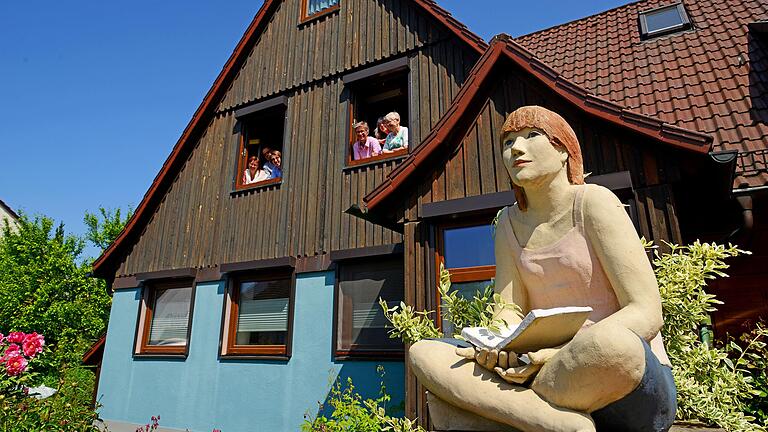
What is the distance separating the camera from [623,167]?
15.7 ft

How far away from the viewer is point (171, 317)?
9773 millimetres

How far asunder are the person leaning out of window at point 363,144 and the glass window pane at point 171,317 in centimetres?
436

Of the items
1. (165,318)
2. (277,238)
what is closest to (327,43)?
(277,238)

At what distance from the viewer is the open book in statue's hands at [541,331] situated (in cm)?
186

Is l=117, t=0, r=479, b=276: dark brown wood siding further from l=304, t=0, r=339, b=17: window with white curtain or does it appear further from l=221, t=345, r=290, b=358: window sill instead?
l=221, t=345, r=290, b=358: window sill

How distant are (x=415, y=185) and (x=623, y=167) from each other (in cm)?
215

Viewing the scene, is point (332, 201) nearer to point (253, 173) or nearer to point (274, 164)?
point (274, 164)

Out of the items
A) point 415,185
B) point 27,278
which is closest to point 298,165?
point 415,185

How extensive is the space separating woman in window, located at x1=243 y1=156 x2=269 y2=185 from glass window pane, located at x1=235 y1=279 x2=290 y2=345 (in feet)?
6.84

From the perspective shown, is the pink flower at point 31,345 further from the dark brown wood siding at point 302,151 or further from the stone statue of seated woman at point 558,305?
the stone statue of seated woman at point 558,305

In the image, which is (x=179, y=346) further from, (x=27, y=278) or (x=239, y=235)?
(x=27, y=278)

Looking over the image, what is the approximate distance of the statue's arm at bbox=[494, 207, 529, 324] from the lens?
2.58 meters

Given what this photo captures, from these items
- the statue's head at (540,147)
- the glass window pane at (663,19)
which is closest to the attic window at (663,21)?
the glass window pane at (663,19)

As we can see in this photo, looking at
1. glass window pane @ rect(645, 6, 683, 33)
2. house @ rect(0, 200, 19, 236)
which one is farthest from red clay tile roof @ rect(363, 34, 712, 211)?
house @ rect(0, 200, 19, 236)
